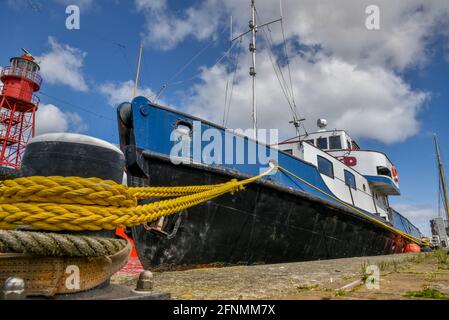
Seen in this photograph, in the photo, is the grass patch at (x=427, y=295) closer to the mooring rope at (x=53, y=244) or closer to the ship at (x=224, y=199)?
the mooring rope at (x=53, y=244)

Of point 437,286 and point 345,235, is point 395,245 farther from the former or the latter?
point 437,286

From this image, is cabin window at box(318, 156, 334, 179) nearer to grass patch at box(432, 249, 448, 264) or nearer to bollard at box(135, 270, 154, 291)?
grass patch at box(432, 249, 448, 264)

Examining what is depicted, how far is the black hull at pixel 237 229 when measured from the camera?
4920 mm

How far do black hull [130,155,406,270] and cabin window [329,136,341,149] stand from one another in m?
6.71

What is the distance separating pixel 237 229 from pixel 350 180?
561 cm

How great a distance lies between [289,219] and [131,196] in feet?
16.6

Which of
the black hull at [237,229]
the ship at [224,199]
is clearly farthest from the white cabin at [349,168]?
the black hull at [237,229]

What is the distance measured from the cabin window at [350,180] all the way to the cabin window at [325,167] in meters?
1.07

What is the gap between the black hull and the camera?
4920 millimetres

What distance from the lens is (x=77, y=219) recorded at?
1.41 meters

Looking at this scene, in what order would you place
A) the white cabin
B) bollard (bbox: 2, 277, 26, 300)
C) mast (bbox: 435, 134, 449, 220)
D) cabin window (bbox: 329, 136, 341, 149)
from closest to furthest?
bollard (bbox: 2, 277, 26, 300) < the white cabin < cabin window (bbox: 329, 136, 341, 149) < mast (bbox: 435, 134, 449, 220)

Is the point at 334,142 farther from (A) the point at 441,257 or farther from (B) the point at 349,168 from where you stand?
(A) the point at 441,257

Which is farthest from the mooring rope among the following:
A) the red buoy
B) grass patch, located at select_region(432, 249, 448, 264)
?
the red buoy

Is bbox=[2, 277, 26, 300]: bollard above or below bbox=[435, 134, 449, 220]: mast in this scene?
below
